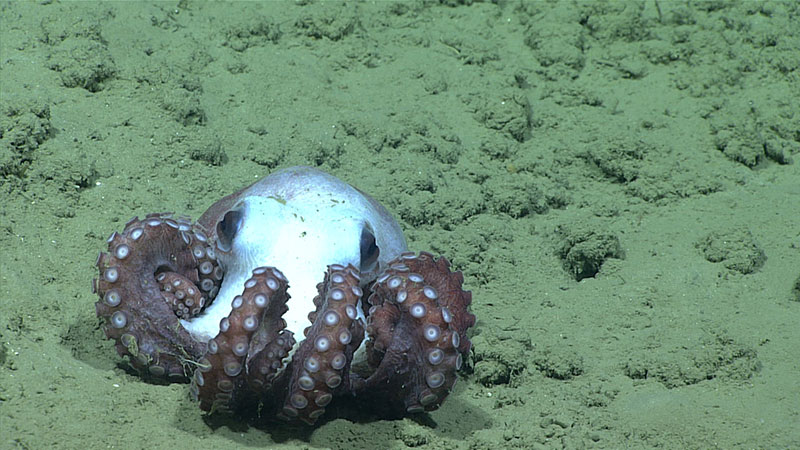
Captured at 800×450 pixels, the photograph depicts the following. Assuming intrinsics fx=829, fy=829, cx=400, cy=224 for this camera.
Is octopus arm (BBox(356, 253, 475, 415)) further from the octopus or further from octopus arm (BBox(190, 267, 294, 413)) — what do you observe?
octopus arm (BBox(190, 267, 294, 413))

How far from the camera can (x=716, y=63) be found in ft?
22.7

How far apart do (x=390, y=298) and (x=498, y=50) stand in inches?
159

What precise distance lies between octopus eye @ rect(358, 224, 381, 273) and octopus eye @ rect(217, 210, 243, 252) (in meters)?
0.59

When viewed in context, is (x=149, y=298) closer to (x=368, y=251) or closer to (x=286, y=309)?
(x=286, y=309)

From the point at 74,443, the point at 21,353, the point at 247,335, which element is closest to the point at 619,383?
the point at 247,335

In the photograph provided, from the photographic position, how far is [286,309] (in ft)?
10.9

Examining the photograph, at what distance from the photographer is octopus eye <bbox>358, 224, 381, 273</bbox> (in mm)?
3879

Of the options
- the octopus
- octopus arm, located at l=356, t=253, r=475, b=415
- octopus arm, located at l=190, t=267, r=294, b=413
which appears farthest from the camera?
octopus arm, located at l=356, t=253, r=475, b=415

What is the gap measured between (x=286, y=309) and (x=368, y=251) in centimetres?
68

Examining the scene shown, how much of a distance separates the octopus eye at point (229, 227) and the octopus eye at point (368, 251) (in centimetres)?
59

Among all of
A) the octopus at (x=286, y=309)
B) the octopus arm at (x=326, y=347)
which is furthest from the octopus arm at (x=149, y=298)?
the octopus arm at (x=326, y=347)

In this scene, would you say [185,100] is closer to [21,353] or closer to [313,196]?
[313,196]

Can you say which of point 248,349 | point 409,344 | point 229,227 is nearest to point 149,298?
point 229,227

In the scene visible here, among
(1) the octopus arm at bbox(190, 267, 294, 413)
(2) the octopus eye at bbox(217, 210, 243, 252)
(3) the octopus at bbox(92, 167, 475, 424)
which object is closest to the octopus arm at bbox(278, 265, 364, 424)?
(3) the octopus at bbox(92, 167, 475, 424)
